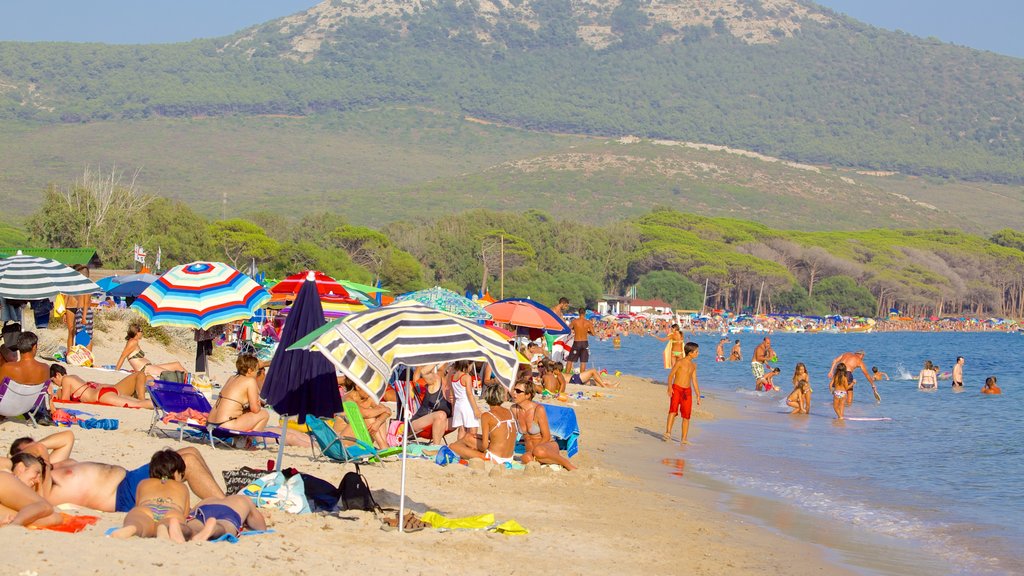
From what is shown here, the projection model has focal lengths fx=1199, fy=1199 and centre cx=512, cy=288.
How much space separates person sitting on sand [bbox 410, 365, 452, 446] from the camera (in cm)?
1073

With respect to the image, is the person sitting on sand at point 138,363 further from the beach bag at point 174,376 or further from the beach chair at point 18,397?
the beach chair at point 18,397

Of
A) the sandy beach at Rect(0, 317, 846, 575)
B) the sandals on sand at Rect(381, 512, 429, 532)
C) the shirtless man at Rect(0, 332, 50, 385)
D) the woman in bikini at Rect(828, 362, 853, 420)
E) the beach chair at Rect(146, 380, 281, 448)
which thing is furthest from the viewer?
the woman in bikini at Rect(828, 362, 853, 420)

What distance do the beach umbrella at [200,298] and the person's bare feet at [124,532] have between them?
23.3 feet

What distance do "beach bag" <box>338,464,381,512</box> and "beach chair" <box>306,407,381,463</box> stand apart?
109cm

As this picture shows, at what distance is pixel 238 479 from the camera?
7.30 metres

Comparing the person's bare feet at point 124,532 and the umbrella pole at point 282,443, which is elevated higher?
the umbrella pole at point 282,443

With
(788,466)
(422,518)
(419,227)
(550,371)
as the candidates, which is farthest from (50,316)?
(419,227)

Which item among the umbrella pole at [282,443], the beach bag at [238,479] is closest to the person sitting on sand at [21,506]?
the beach bag at [238,479]

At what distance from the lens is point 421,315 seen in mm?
6820

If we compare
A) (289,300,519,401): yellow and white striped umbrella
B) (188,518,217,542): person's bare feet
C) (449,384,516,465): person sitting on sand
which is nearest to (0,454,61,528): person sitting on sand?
(188,518,217,542): person's bare feet

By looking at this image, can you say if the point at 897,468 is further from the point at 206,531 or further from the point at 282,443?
the point at 206,531

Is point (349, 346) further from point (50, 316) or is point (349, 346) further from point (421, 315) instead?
point (50, 316)

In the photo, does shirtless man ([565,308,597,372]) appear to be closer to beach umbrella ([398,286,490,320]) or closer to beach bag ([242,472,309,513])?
beach umbrella ([398,286,490,320])

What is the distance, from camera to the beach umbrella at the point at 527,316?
17.2 metres
